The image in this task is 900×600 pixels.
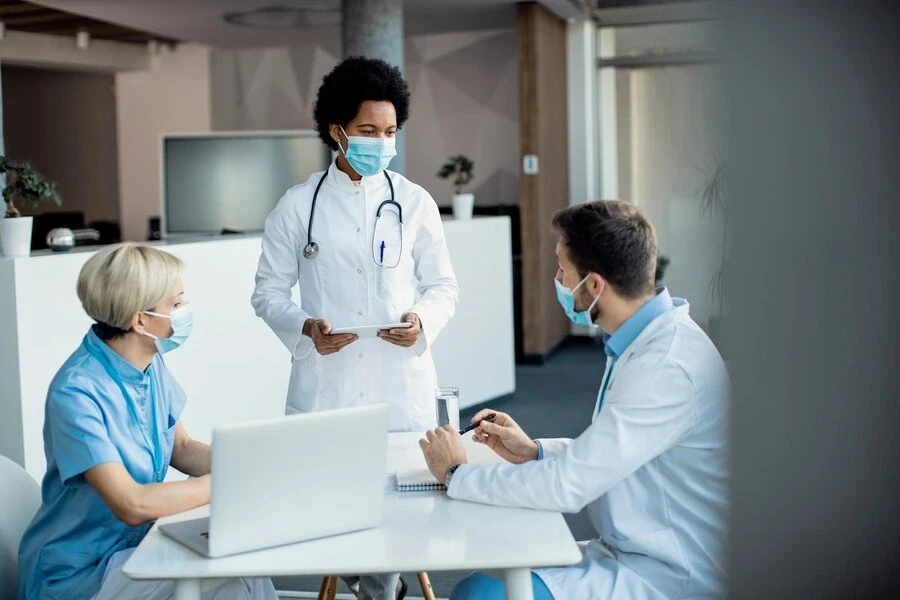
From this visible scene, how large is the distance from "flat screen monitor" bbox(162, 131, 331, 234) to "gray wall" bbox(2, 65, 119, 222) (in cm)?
673

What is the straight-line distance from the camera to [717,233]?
852mm

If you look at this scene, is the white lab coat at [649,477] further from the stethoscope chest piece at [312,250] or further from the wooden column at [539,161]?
the wooden column at [539,161]

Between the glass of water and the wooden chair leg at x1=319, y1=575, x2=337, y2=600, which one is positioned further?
the wooden chair leg at x1=319, y1=575, x2=337, y2=600

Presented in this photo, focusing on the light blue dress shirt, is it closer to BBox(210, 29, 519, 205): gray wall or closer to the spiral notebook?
the spiral notebook

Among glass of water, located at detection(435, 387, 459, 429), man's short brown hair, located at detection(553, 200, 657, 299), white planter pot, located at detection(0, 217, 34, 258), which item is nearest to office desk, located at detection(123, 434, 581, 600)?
glass of water, located at detection(435, 387, 459, 429)

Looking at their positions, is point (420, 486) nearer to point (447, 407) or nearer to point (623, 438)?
point (447, 407)

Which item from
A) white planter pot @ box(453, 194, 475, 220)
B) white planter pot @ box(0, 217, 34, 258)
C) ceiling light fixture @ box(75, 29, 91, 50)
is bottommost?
white planter pot @ box(0, 217, 34, 258)

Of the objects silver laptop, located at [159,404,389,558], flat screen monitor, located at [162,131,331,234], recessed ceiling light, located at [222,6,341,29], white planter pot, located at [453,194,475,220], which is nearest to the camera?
silver laptop, located at [159,404,389,558]

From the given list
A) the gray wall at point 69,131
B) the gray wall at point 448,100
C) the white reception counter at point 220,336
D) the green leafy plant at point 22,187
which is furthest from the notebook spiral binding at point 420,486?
the gray wall at point 69,131

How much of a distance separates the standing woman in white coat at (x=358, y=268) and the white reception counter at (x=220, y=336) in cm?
117

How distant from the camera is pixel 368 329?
8.94ft

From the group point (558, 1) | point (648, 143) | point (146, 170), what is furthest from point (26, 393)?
point (146, 170)

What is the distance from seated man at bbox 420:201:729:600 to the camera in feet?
6.34

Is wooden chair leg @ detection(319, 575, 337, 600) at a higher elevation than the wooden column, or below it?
below
